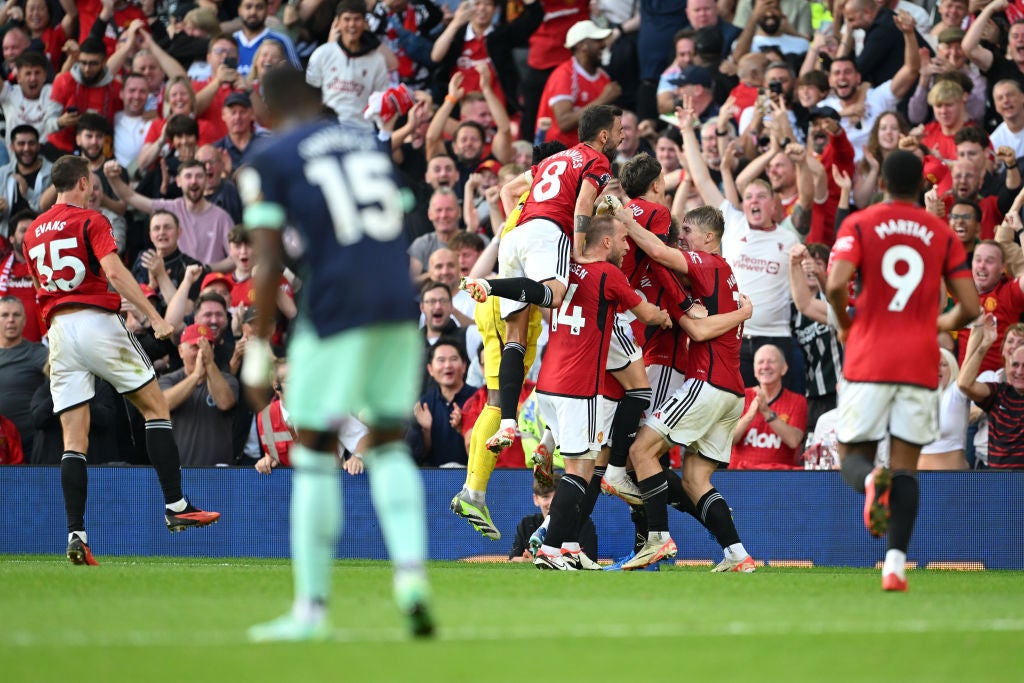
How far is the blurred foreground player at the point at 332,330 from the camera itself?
5988mm

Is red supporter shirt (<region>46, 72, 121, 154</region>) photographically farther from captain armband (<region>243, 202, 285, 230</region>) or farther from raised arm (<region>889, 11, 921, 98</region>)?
captain armband (<region>243, 202, 285, 230</region>)

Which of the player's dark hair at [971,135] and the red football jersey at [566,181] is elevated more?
the player's dark hair at [971,135]

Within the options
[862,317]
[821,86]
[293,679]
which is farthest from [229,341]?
[293,679]

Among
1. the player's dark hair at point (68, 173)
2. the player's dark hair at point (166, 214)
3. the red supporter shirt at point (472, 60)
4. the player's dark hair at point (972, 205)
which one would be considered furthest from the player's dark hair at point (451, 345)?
the red supporter shirt at point (472, 60)

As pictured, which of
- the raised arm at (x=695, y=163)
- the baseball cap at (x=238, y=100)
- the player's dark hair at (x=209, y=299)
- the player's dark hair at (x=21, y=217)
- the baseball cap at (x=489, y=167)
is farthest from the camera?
the baseball cap at (x=238, y=100)

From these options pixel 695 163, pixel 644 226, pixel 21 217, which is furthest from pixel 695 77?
pixel 21 217

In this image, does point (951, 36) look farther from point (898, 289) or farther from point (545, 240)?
point (898, 289)

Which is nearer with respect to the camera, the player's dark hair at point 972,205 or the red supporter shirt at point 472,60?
the player's dark hair at point 972,205

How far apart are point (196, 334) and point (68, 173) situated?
344cm

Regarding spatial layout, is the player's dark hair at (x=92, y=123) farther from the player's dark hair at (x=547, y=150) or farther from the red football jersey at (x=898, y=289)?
the red football jersey at (x=898, y=289)

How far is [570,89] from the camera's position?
59.5 feet

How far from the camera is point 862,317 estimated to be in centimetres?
852

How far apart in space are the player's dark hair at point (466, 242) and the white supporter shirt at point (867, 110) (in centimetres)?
422

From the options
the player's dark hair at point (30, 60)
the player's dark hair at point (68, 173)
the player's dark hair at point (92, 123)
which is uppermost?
the player's dark hair at point (30, 60)
